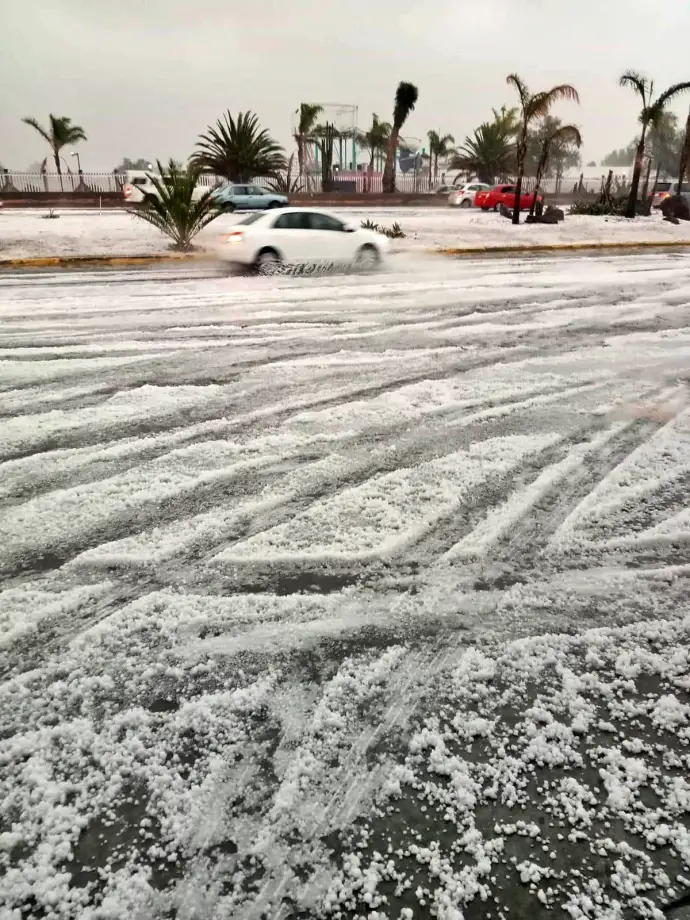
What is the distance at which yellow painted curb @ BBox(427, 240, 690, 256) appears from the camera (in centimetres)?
1609

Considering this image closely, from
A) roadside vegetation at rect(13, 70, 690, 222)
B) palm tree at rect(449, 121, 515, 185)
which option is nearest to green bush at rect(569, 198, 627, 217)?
roadside vegetation at rect(13, 70, 690, 222)

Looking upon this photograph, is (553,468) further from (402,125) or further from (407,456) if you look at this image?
(402,125)

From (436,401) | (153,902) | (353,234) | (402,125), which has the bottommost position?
(153,902)

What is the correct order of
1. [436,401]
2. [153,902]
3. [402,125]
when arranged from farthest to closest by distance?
[402,125] < [436,401] < [153,902]

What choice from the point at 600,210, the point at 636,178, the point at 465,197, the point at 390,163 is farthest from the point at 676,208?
the point at 390,163

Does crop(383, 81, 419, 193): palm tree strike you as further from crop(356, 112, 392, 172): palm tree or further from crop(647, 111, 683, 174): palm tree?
crop(647, 111, 683, 174): palm tree

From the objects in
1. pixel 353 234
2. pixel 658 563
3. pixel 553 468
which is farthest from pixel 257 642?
pixel 353 234

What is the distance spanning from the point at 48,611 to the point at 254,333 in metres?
5.12

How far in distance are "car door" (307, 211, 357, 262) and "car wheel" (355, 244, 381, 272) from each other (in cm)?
22

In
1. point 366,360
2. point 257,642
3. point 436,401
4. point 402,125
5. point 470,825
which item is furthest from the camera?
point 402,125

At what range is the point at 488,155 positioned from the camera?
156ft

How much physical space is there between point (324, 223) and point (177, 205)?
13.2 ft

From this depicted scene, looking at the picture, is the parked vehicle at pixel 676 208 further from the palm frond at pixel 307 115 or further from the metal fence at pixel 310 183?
the palm frond at pixel 307 115

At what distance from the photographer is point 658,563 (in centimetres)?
303
